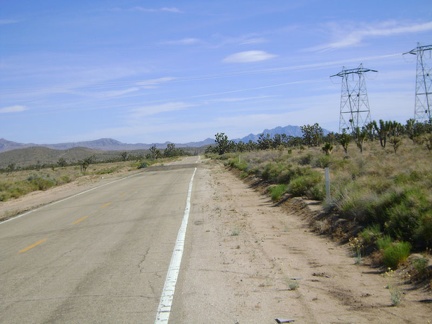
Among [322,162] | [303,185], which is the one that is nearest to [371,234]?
[303,185]

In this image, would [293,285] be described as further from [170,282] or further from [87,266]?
[87,266]

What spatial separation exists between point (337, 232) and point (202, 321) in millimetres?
6401

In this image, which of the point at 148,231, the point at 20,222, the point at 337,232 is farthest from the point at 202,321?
the point at 20,222

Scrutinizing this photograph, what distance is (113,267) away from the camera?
360 inches

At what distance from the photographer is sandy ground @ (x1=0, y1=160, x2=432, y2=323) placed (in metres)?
6.26

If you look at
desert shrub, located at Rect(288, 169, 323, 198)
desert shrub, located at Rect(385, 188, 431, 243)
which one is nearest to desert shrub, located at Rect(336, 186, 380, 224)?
desert shrub, located at Rect(385, 188, 431, 243)

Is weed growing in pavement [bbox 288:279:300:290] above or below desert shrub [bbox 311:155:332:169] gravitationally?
below

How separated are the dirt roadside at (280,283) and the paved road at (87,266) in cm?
64

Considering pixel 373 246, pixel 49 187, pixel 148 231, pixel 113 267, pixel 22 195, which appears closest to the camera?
pixel 113 267

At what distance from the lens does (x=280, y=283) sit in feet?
25.4

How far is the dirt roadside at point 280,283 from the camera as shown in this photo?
20.5ft

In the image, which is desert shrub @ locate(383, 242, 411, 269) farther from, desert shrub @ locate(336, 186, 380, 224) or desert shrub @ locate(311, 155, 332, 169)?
desert shrub @ locate(311, 155, 332, 169)

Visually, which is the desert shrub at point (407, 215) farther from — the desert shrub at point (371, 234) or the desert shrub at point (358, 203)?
the desert shrub at point (358, 203)

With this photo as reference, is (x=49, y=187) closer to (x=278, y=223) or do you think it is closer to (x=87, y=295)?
(x=278, y=223)
